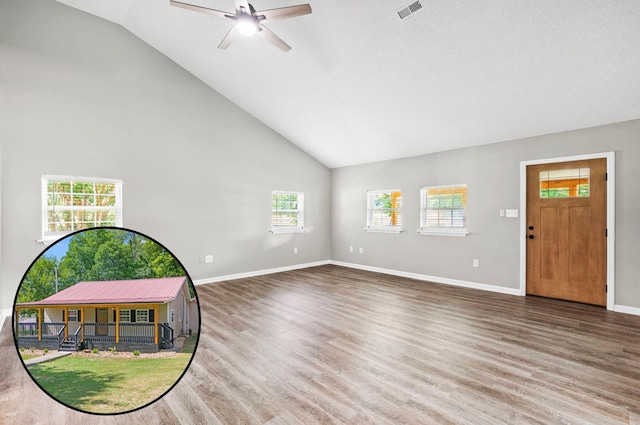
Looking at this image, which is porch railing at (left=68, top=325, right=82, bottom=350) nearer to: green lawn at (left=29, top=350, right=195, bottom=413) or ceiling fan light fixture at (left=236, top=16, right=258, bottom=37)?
green lawn at (left=29, top=350, right=195, bottom=413)

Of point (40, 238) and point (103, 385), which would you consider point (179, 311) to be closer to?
point (103, 385)

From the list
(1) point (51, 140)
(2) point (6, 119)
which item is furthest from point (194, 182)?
(2) point (6, 119)

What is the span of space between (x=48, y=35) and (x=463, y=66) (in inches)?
214

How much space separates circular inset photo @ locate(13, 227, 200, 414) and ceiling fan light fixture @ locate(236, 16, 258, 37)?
2.65 m

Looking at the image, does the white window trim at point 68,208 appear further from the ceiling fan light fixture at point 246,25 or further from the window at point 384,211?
the window at point 384,211

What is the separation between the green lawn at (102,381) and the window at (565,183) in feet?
17.4

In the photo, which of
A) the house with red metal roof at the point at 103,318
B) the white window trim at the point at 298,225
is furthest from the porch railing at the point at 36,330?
the white window trim at the point at 298,225

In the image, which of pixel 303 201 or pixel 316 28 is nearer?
pixel 316 28

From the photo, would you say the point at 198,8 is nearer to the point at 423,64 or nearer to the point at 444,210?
the point at 423,64

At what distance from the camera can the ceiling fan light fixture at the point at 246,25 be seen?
2883mm

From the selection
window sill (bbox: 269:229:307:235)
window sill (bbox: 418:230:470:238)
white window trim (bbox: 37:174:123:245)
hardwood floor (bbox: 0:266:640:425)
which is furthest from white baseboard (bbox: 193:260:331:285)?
window sill (bbox: 418:230:470:238)

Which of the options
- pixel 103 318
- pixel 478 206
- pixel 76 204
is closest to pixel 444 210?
pixel 478 206

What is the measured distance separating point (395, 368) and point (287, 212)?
4.66 metres

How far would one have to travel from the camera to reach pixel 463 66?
355 cm
